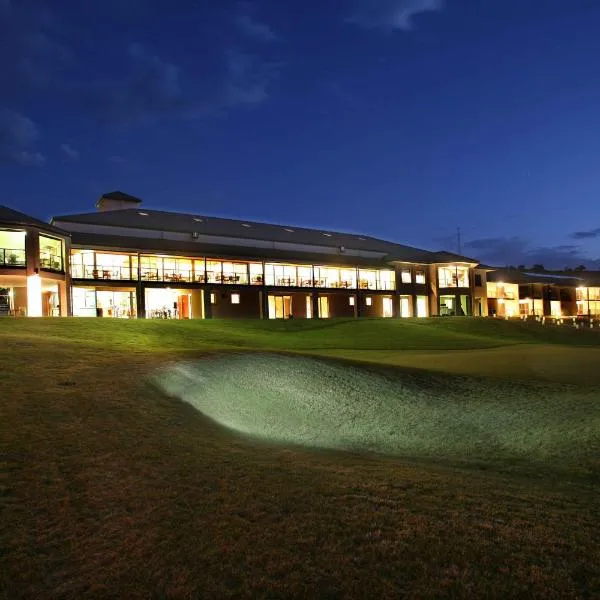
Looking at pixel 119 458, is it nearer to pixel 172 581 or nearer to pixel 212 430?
pixel 212 430

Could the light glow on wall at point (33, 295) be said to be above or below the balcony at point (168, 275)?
below

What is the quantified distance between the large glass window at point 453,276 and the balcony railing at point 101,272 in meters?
30.9

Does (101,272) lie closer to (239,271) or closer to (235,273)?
(235,273)

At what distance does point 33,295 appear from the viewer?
31391 millimetres

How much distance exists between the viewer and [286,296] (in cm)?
4741

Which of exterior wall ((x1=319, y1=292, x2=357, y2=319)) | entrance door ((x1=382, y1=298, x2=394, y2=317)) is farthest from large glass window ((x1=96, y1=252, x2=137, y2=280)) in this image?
entrance door ((x1=382, y1=298, x2=394, y2=317))

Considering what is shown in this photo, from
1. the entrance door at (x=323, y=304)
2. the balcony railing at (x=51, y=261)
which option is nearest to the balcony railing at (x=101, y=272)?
the balcony railing at (x=51, y=261)

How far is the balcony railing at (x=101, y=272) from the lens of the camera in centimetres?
3669

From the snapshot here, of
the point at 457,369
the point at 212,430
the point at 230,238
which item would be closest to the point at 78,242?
the point at 230,238

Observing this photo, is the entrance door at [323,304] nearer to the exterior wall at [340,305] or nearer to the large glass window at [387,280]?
the exterior wall at [340,305]

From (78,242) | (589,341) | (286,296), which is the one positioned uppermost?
(78,242)

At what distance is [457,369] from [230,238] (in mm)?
31553

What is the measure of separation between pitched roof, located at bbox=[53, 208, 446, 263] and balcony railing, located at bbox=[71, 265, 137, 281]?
3383 mm

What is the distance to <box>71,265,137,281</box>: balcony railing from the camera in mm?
36688
